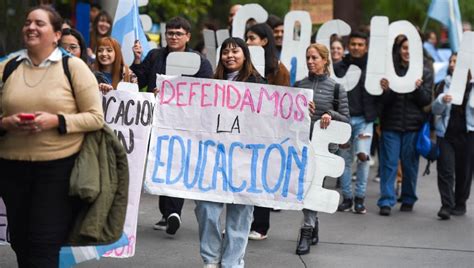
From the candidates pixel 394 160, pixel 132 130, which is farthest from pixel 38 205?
pixel 394 160

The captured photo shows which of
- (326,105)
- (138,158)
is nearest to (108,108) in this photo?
(138,158)

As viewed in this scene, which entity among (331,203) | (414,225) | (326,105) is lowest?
(414,225)

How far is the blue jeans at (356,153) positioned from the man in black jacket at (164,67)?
2.18m

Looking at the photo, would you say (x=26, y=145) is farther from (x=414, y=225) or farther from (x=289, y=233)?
(x=414, y=225)

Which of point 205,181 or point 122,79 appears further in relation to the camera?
point 122,79

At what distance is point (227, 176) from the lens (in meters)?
6.87

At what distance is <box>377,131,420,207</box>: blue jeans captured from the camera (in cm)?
1007

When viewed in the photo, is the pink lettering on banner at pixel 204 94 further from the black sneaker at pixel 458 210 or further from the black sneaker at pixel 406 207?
the black sneaker at pixel 458 210

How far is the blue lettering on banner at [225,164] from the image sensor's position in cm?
688

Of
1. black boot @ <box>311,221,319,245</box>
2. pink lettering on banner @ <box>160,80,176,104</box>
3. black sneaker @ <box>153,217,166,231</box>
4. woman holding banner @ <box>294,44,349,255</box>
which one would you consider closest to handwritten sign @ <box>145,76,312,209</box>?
pink lettering on banner @ <box>160,80,176,104</box>

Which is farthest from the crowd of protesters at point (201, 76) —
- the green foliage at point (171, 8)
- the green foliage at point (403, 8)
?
the green foliage at point (403, 8)

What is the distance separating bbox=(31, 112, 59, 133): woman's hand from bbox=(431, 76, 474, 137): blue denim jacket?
549cm

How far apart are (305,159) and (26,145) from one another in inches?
91.2

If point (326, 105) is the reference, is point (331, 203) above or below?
below
